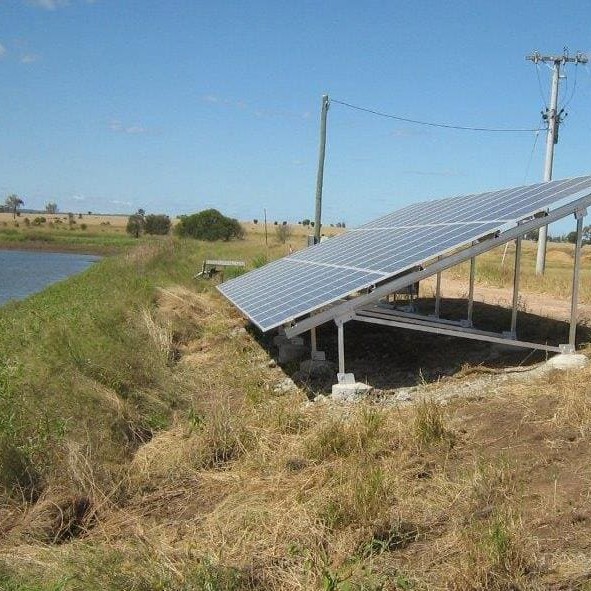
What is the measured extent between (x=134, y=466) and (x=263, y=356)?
17.2ft

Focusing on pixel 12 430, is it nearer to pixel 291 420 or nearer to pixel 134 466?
pixel 134 466

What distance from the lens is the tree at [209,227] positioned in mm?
65750

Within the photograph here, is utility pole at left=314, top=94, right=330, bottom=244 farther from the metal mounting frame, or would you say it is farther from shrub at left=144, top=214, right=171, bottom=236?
shrub at left=144, top=214, right=171, bottom=236

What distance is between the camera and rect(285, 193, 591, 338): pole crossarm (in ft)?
29.2

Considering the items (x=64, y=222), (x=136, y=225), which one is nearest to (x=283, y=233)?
(x=136, y=225)

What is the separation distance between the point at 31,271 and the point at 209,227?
80.3 feet

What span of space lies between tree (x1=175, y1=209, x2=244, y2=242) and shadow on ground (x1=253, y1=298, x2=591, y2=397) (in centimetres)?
5263

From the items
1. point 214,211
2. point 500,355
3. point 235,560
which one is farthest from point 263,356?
point 214,211

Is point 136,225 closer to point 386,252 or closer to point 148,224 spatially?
point 148,224

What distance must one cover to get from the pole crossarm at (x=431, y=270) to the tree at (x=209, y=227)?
185 feet

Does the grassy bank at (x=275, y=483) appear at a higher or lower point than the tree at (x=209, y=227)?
lower

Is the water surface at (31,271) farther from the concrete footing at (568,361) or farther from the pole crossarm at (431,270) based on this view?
the concrete footing at (568,361)

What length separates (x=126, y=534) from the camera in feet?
18.4

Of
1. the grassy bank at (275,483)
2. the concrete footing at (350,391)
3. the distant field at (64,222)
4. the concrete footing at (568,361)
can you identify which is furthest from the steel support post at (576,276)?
the distant field at (64,222)
